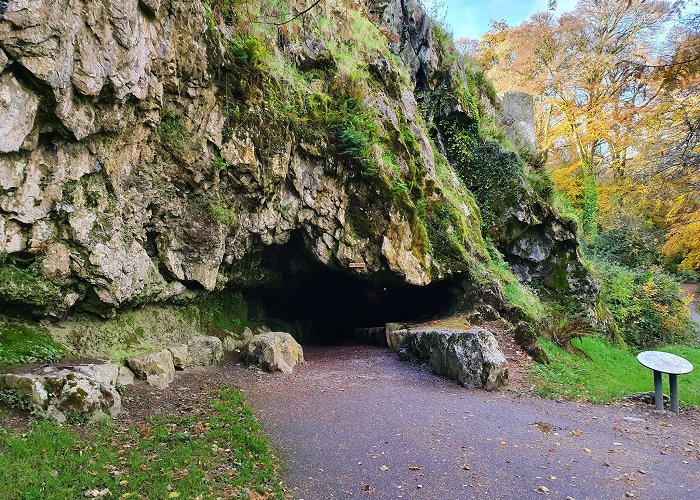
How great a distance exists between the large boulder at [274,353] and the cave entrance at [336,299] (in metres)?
3.32

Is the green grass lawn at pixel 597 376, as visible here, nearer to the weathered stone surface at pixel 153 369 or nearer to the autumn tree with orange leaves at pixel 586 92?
the autumn tree with orange leaves at pixel 586 92

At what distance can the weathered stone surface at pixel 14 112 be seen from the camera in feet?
18.7

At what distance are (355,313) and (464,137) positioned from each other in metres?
8.75

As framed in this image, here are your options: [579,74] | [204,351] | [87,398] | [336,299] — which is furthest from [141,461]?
[579,74]

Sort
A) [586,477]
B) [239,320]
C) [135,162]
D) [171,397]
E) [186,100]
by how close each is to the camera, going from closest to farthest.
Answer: [586,477] < [171,397] < [135,162] < [186,100] < [239,320]

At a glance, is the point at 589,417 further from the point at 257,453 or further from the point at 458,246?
the point at 458,246

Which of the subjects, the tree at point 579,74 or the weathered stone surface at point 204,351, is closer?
the weathered stone surface at point 204,351

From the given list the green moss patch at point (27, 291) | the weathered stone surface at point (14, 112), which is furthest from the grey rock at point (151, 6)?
the green moss patch at point (27, 291)

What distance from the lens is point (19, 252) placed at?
6.56 metres

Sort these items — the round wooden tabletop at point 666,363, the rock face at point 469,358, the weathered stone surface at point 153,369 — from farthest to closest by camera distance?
the rock face at point 469,358 < the weathered stone surface at point 153,369 < the round wooden tabletop at point 666,363

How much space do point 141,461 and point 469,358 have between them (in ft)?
20.6

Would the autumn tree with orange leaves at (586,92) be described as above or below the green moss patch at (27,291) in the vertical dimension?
above

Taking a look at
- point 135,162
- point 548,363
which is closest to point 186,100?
point 135,162

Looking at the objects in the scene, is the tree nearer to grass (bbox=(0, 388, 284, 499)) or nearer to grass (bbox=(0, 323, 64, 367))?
grass (bbox=(0, 388, 284, 499))
